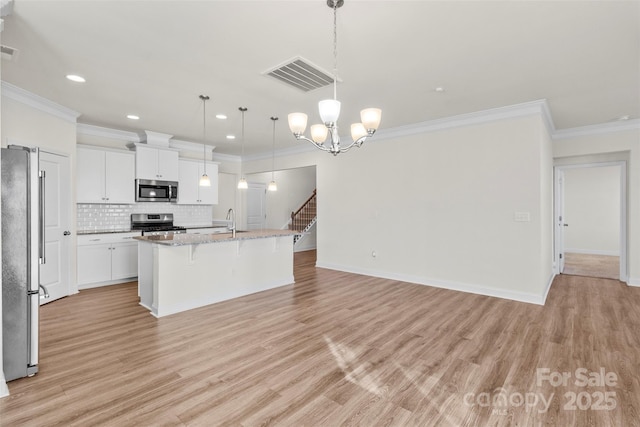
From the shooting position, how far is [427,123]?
5336 mm

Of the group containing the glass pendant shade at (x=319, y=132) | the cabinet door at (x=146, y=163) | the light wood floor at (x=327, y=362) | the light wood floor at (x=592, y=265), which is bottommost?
the light wood floor at (x=327, y=362)

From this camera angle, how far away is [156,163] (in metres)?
6.29

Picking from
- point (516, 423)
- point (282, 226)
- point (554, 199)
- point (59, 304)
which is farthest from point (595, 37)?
point (282, 226)

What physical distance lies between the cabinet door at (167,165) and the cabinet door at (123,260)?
1.53 metres

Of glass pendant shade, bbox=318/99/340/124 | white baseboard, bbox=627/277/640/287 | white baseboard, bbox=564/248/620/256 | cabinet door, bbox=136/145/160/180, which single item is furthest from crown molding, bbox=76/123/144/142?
white baseboard, bbox=564/248/620/256

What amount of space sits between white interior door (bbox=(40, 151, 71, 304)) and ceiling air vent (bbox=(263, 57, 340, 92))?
3.55 metres

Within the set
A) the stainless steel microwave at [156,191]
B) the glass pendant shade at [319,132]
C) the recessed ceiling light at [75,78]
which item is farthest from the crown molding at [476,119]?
the recessed ceiling light at [75,78]

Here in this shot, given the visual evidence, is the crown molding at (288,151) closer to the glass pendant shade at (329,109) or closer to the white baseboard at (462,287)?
the white baseboard at (462,287)

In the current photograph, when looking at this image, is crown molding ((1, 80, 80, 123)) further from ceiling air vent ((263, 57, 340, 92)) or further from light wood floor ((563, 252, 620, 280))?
light wood floor ((563, 252, 620, 280))

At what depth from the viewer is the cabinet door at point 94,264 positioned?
16.7 feet

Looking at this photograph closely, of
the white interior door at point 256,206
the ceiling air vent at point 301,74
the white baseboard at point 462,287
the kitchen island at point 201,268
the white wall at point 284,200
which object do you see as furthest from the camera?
the white wall at point 284,200

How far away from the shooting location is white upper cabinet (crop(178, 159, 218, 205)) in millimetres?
6848

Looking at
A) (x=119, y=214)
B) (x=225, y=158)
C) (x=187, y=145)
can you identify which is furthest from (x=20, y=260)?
(x=225, y=158)

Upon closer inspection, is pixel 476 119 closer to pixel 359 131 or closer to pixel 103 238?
pixel 359 131
